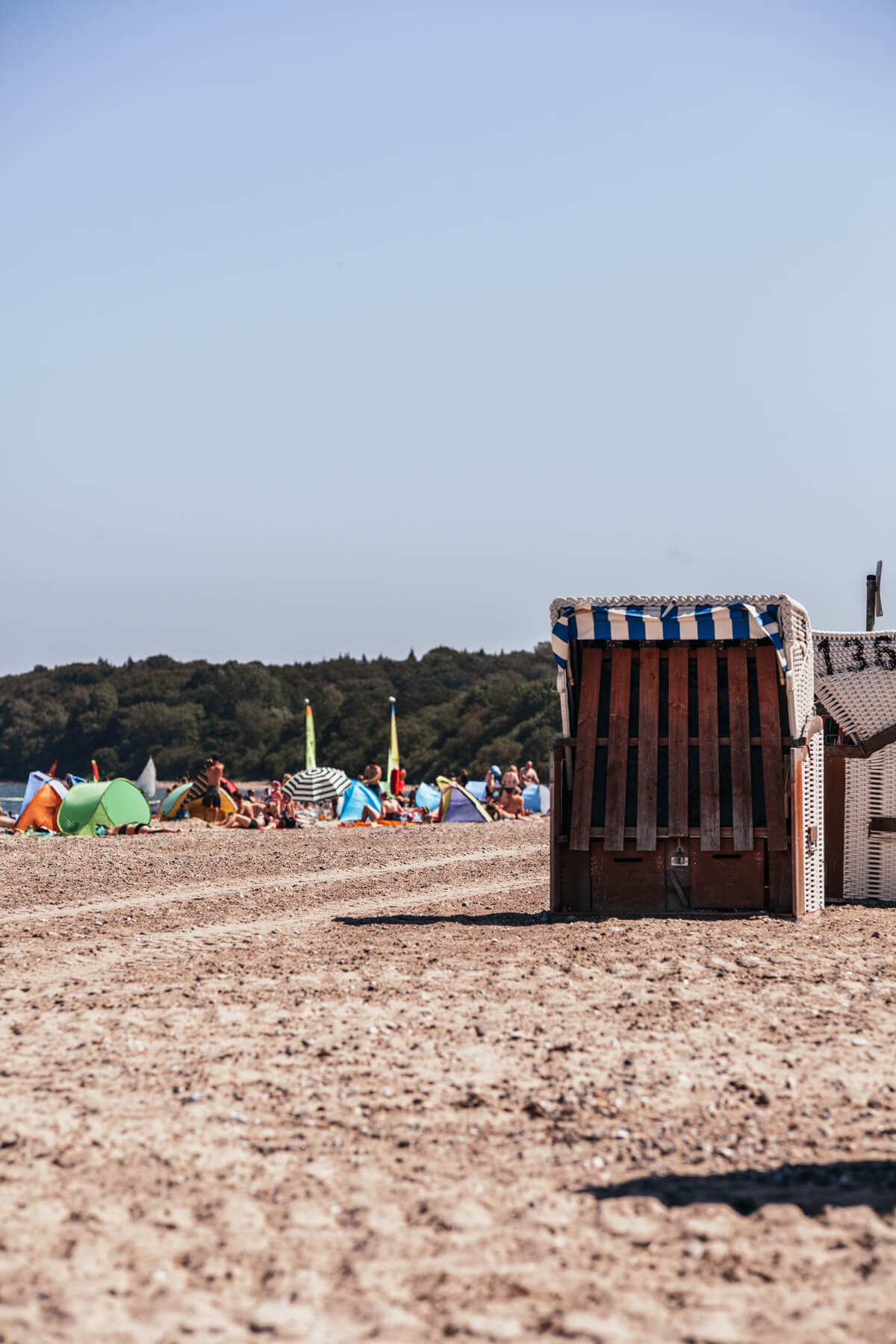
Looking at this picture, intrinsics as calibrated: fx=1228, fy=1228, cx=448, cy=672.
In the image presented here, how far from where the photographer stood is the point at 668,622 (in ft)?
29.1

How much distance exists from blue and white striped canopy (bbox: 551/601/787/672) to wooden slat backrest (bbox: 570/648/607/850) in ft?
1.18

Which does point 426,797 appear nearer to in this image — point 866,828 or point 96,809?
point 96,809

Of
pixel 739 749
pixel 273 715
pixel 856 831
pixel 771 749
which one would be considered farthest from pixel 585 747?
pixel 273 715

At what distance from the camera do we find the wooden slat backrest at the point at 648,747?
8.98m

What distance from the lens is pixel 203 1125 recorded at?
14.2ft

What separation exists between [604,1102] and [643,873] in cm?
468

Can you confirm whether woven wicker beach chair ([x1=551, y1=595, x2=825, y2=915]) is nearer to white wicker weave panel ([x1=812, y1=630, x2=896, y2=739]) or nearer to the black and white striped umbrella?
white wicker weave panel ([x1=812, y1=630, x2=896, y2=739])

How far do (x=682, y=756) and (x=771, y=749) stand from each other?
64 cm

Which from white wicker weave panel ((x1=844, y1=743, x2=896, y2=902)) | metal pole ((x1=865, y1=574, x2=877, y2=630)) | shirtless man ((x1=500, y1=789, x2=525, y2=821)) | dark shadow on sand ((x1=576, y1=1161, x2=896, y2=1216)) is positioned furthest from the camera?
shirtless man ((x1=500, y1=789, x2=525, y2=821))

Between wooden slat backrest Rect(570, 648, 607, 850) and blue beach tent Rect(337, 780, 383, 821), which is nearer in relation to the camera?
wooden slat backrest Rect(570, 648, 607, 850)

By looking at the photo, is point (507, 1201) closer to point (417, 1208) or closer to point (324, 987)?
point (417, 1208)

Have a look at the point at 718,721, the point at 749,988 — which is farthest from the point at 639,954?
the point at 718,721

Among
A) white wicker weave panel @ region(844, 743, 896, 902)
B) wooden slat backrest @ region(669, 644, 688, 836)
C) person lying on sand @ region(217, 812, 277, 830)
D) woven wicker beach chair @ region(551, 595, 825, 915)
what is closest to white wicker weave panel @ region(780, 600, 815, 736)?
woven wicker beach chair @ region(551, 595, 825, 915)

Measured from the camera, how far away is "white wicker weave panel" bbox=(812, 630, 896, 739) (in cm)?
1030
